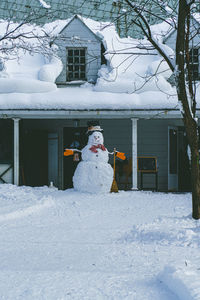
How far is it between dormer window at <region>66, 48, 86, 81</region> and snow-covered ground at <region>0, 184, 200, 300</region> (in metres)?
6.11

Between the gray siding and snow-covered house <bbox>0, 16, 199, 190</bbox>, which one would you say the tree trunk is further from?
the gray siding

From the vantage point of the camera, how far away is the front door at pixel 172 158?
13.6 meters

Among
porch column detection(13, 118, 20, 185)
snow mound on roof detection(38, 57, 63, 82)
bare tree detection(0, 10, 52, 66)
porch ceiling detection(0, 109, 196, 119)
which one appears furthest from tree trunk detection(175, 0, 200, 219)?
snow mound on roof detection(38, 57, 63, 82)

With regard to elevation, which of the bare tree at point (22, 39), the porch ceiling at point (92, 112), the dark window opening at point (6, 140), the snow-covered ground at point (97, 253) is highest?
the bare tree at point (22, 39)

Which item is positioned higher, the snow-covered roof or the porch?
the snow-covered roof

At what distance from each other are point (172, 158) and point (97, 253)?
9684mm

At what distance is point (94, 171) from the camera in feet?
35.3

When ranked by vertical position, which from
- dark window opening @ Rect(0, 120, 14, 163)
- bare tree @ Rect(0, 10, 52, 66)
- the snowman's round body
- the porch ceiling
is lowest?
the snowman's round body

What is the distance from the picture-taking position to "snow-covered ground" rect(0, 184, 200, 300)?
10.5ft

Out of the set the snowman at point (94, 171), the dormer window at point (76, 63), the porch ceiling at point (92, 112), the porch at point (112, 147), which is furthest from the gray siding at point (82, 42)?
the snowman at point (94, 171)

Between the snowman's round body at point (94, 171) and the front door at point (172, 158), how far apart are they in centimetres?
338

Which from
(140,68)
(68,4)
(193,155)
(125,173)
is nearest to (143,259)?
(193,155)

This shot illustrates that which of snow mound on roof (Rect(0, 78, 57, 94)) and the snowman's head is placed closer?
the snowman's head

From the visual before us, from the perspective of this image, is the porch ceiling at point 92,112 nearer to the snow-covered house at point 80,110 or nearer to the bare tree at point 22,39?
the snow-covered house at point 80,110
